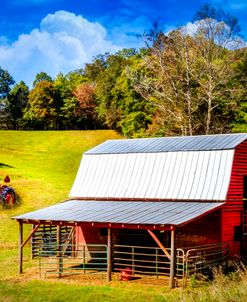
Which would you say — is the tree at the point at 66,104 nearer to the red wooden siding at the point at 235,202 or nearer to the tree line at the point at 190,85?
the tree line at the point at 190,85

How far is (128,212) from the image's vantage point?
22.0 metres

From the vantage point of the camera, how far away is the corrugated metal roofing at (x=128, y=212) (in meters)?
20.0

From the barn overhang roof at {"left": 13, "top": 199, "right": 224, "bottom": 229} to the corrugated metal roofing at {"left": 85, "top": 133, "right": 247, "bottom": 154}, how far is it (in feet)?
12.0

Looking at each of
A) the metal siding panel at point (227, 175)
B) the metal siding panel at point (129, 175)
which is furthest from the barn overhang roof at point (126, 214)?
the metal siding panel at point (129, 175)

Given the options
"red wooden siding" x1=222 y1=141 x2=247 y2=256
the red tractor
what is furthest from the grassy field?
"red wooden siding" x1=222 y1=141 x2=247 y2=256

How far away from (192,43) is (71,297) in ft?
99.4

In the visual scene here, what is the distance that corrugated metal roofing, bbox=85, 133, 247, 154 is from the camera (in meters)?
25.5

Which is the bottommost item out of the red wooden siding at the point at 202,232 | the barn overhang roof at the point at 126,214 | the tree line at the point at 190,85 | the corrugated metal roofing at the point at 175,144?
the red wooden siding at the point at 202,232

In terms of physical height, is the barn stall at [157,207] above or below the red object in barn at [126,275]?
above

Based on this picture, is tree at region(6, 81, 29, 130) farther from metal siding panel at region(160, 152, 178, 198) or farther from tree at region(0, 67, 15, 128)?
metal siding panel at region(160, 152, 178, 198)

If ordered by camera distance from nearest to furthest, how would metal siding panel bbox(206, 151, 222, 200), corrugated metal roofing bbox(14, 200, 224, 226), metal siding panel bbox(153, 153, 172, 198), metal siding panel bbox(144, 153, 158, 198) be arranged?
corrugated metal roofing bbox(14, 200, 224, 226) → metal siding panel bbox(206, 151, 222, 200) → metal siding panel bbox(153, 153, 172, 198) → metal siding panel bbox(144, 153, 158, 198)

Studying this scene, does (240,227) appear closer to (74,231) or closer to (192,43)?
(74,231)

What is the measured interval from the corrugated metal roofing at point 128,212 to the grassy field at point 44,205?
2.53 metres

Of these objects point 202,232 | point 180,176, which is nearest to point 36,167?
point 180,176
